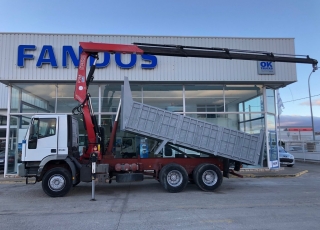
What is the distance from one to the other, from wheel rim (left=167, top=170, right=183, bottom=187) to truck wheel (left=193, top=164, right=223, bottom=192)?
63 centimetres

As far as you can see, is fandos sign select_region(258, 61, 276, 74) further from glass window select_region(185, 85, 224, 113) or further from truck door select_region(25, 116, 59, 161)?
truck door select_region(25, 116, 59, 161)

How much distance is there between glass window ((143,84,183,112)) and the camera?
17000 mm

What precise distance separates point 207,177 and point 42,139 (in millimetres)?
6116

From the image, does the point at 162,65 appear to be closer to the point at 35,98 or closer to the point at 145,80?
the point at 145,80

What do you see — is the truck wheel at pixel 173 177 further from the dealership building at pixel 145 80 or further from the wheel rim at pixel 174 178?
the dealership building at pixel 145 80

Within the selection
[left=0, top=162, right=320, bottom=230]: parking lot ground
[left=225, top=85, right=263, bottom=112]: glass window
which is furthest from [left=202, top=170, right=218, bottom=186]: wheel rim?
[left=225, top=85, right=263, bottom=112]: glass window

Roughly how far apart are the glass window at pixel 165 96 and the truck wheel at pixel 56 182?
26.8ft

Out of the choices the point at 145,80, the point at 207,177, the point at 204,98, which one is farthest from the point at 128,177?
the point at 204,98

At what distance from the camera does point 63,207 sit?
8.26 meters

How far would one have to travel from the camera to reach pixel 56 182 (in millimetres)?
9750

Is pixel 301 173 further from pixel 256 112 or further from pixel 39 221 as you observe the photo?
pixel 39 221

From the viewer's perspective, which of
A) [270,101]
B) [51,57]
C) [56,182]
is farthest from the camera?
[270,101]

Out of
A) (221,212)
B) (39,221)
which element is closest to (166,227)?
(221,212)

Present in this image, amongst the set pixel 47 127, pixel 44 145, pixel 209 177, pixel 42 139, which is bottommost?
pixel 209 177
